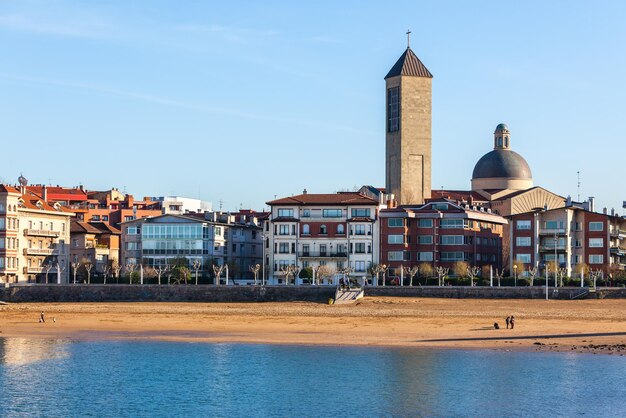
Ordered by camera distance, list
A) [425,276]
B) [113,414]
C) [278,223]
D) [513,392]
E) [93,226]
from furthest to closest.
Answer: [93,226]
[278,223]
[425,276]
[513,392]
[113,414]

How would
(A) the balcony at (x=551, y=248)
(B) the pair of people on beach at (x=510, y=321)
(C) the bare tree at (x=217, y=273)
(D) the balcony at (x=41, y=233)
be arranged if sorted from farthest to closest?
1. (D) the balcony at (x=41, y=233)
2. (A) the balcony at (x=551, y=248)
3. (C) the bare tree at (x=217, y=273)
4. (B) the pair of people on beach at (x=510, y=321)

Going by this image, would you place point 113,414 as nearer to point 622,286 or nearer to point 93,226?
point 622,286

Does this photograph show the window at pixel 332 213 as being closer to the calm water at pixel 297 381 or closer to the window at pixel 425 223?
the window at pixel 425 223

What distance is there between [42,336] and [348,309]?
86.0 ft

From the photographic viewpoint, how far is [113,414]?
52.1 meters

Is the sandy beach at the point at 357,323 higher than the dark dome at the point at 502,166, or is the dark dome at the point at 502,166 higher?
the dark dome at the point at 502,166

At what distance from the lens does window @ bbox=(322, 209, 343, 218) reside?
124m

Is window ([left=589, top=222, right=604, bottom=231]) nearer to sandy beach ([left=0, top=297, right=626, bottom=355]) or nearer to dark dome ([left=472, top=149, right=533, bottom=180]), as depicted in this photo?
sandy beach ([left=0, top=297, right=626, bottom=355])

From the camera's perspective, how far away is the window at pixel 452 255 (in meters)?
123

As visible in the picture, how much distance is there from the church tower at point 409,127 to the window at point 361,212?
23811 millimetres

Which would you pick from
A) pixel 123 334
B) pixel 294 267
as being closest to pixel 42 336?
pixel 123 334

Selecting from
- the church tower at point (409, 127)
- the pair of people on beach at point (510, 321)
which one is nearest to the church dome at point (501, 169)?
the church tower at point (409, 127)

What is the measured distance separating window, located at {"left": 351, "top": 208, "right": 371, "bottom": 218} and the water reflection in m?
50.0

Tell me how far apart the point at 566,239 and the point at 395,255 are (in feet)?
59.9
